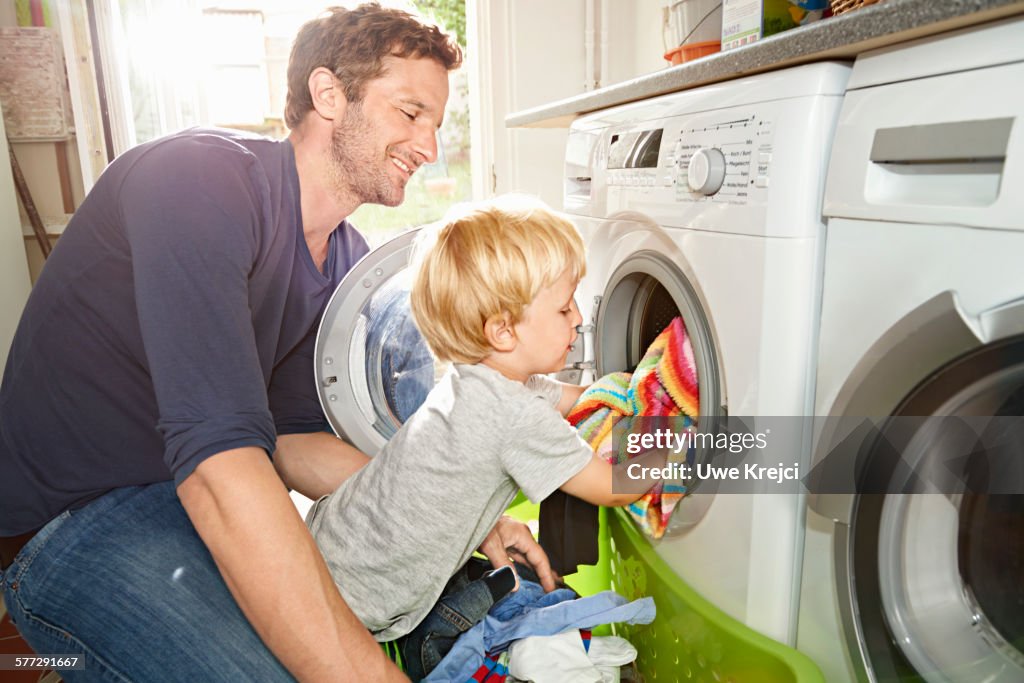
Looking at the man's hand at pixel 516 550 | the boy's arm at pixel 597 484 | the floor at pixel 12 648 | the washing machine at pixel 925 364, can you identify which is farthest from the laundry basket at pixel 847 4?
the floor at pixel 12 648

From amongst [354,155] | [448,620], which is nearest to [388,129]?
[354,155]

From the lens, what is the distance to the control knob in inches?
35.4

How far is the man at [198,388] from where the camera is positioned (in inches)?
32.2

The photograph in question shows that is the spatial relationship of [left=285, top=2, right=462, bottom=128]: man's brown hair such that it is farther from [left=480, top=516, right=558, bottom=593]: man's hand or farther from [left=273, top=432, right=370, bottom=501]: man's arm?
[left=480, top=516, right=558, bottom=593]: man's hand

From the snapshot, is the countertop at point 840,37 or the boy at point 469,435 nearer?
the countertop at point 840,37

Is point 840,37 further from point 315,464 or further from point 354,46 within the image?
point 315,464

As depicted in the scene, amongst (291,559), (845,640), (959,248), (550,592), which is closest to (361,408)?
(550,592)

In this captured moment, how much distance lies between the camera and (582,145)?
1.38m

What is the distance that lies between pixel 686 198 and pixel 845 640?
58cm

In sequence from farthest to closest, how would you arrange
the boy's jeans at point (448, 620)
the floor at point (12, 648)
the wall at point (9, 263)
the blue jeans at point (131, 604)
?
the wall at point (9, 263) < the floor at point (12, 648) < the boy's jeans at point (448, 620) < the blue jeans at point (131, 604)

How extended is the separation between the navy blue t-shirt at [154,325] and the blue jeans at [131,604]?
0.08m

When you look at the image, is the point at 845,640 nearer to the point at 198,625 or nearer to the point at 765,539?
the point at 765,539

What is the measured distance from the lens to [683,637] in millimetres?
1070

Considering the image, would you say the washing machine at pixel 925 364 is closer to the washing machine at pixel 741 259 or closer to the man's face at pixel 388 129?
the washing machine at pixel 741 259
